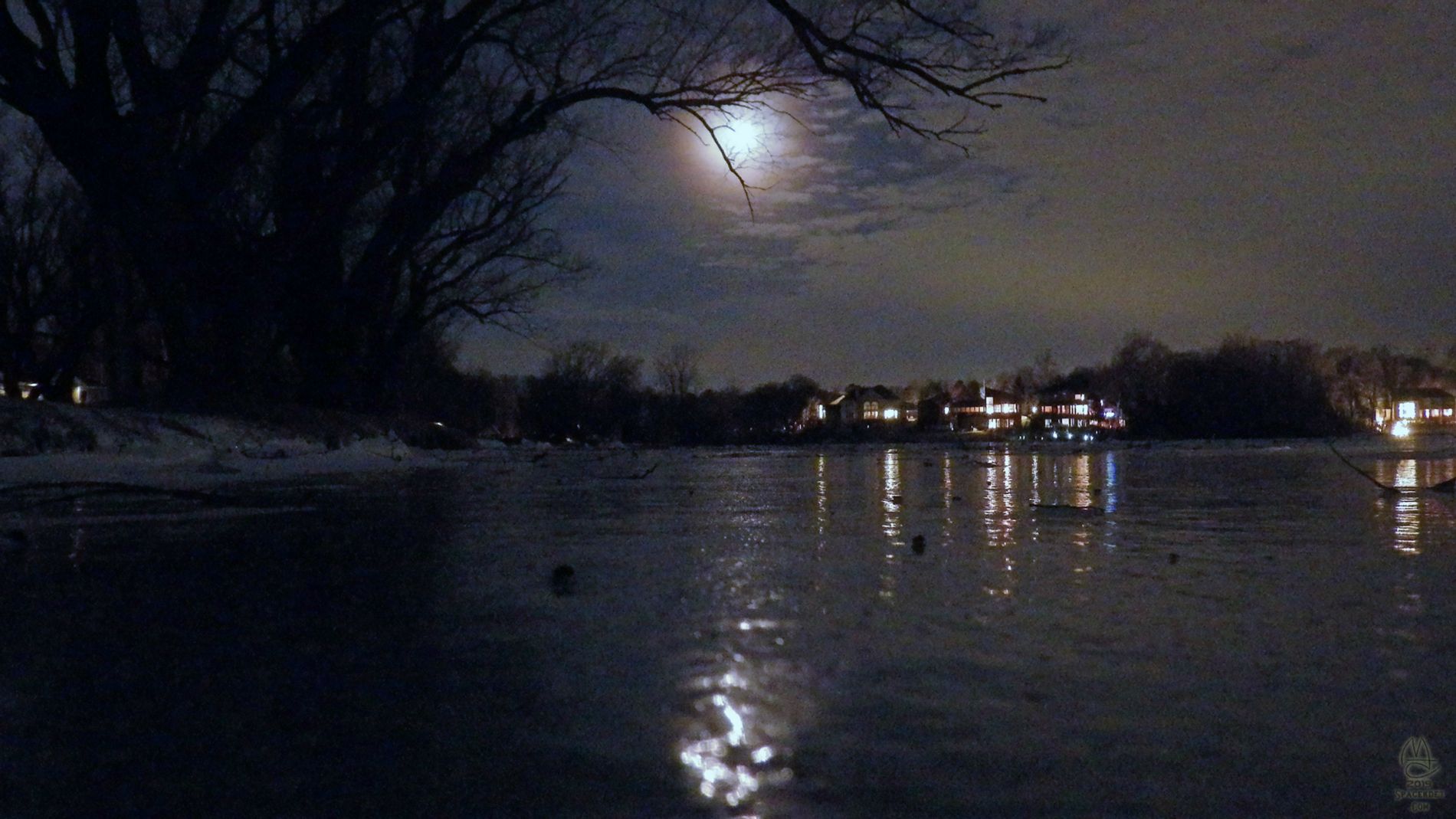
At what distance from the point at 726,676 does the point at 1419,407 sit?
134 meters

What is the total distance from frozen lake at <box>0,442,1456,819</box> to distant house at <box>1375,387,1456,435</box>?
115 meters

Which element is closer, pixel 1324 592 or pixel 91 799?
pixel 91 799

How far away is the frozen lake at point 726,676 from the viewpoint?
1219 millimetres

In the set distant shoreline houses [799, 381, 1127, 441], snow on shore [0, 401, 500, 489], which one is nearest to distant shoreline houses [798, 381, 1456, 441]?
distant shoreline houses [799, 381, 1127, 441]

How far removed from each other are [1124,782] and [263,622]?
1.73 m

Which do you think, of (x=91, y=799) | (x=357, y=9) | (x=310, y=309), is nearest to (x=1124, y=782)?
(x=91, y=799)

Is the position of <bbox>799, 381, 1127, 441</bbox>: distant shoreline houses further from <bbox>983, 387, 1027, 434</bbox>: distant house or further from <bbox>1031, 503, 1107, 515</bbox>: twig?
<bbox>1031, 503, 1107, 515</bbox>: twig

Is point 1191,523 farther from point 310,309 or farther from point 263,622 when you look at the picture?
point 310,309

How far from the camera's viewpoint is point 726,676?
5.55 ft

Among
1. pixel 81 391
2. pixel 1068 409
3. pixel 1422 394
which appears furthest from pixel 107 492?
pixel 1068 409

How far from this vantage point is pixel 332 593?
2.55 m

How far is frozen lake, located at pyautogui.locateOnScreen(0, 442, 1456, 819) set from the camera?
1219 millimetres

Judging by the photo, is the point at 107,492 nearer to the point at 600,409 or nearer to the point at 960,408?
the point at 600,409

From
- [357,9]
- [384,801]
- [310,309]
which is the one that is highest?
[357,9]
